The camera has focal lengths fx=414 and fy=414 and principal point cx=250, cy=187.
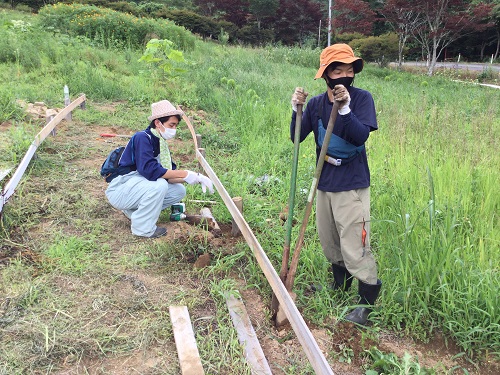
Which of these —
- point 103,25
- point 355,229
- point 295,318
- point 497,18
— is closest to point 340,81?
point 355,229

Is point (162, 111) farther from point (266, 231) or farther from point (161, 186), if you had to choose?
point (266, 231)

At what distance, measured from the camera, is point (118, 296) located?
113 inches

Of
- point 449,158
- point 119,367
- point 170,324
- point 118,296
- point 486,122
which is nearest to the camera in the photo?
point 119,367

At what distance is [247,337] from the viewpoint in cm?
254

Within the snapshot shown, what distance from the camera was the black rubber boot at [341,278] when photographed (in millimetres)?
2921

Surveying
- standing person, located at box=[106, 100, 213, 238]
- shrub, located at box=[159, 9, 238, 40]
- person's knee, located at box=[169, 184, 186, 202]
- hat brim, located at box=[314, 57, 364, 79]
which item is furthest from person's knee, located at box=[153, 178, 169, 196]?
shrub, located at box=[159, 9, 238, 40]

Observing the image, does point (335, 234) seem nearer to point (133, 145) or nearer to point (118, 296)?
point (118, 296)

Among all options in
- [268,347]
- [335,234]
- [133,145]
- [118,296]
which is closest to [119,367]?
[118,296]

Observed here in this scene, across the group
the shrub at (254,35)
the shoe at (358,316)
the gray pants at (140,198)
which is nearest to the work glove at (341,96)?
the shoe at (358,316)

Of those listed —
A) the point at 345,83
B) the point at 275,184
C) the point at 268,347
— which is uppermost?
the point at 345,83

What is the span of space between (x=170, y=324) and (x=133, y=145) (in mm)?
1755

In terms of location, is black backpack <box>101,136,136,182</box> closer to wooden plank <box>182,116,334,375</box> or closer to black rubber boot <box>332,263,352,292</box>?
wooden plank <box>182,116,334,375</box>

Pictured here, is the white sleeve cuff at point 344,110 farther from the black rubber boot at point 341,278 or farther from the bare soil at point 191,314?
the bare soil at point 191,314

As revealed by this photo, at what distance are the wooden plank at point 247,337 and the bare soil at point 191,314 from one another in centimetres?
9
